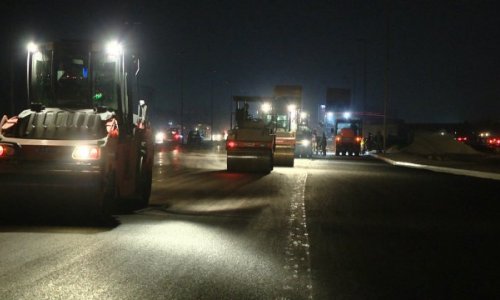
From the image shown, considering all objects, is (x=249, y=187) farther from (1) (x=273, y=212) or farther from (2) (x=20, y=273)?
(2) (x=20, y=273)

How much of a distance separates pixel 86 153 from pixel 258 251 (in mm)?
3570

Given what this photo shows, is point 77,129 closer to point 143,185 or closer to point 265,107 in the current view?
point 143,185

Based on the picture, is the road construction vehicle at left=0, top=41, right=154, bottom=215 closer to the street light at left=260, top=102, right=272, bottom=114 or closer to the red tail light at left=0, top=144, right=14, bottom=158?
the red tail light at left=0, top=144, right=14, bottom=158

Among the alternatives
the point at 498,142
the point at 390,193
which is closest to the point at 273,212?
the point at 390,193

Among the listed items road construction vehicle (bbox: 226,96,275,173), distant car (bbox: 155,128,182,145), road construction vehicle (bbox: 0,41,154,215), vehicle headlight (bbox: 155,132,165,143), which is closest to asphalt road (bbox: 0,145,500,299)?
road construction vehicle (bbox: 0,41,154,215)

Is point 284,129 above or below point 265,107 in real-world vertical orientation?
below

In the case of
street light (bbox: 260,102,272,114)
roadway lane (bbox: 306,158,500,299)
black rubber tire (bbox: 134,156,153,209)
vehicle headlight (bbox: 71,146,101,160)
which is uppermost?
street light (bbox: 260,102,272,114)

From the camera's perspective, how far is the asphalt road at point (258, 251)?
306 inches

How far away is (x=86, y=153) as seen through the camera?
38.8ft

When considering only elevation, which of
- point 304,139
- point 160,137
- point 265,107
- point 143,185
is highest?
point 265,107

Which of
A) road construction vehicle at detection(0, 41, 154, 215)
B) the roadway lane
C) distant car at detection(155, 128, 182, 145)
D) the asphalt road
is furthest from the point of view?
distant car at detection(155, 128, 182, 145)

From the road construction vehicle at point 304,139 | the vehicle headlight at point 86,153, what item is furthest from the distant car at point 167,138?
the vehicle headlight at point 86,153

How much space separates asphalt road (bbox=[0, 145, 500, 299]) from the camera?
306 inches

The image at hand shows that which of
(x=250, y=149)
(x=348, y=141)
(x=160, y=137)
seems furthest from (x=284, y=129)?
(x=160, y=137)
